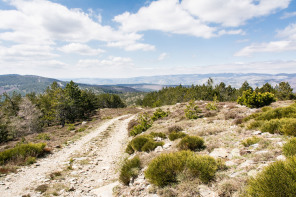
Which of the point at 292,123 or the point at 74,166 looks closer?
the point at 292,123

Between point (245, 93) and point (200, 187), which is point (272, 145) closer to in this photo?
point (200, 187)

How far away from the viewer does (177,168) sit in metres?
5.79

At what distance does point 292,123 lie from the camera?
7.67m

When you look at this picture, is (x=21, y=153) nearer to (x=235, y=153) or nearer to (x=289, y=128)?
(x=235, y=153)

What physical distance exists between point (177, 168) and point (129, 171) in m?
2.52

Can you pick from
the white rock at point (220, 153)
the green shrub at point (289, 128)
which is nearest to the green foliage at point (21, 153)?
the white rock at point (220, 153)

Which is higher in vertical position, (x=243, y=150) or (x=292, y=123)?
(x=292, y=123)

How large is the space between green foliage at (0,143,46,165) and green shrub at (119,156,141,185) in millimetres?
8544

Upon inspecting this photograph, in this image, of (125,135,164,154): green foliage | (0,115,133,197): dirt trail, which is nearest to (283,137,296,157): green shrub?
(125,135,164,154): green foliage

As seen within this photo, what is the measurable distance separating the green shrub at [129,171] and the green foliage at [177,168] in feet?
4.13

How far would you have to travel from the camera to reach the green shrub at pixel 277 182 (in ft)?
10.8

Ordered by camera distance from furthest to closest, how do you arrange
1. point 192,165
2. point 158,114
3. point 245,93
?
point 158,114 → point 245,93 → point 192,165

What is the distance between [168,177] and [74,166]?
7656mm

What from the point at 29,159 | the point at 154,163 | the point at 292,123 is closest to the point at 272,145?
the point at 292,123
